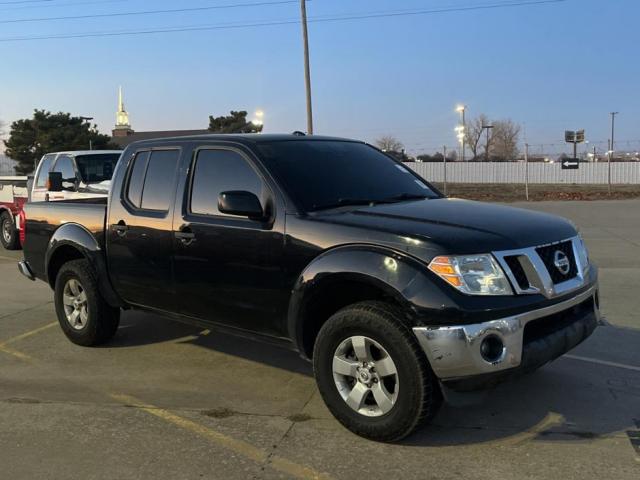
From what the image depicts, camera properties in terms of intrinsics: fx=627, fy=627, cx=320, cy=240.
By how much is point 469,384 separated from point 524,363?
1.10 ft

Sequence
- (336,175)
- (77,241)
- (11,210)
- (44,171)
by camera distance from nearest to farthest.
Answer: (336,175)
(77,241)
(44,171)
(11,210)

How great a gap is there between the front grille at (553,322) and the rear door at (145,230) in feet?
8.67

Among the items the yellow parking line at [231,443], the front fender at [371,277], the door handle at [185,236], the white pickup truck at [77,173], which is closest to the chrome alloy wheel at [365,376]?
A: the front fender at [371,277]

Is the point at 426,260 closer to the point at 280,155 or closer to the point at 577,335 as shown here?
the point at 577,335

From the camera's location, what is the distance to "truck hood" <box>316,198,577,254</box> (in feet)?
11.6

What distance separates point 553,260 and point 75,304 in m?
4.30

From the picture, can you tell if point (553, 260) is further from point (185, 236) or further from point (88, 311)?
point (88, 311)

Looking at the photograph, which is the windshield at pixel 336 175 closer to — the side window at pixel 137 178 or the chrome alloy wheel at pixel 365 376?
the chrome alloy wheel at pixel 365 376

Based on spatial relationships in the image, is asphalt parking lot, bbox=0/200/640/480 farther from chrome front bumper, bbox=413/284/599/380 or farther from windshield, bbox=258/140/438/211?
windshield, bbox=258/140/438/211

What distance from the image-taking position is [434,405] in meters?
3.59

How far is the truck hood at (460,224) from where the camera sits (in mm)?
3525

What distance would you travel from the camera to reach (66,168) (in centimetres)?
1210

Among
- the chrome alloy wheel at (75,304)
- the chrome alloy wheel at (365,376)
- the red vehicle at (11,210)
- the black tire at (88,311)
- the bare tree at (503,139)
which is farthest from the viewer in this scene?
the bare tree at (503,139)

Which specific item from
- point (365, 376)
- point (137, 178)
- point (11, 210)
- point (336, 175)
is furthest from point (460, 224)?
point (11, 210)
